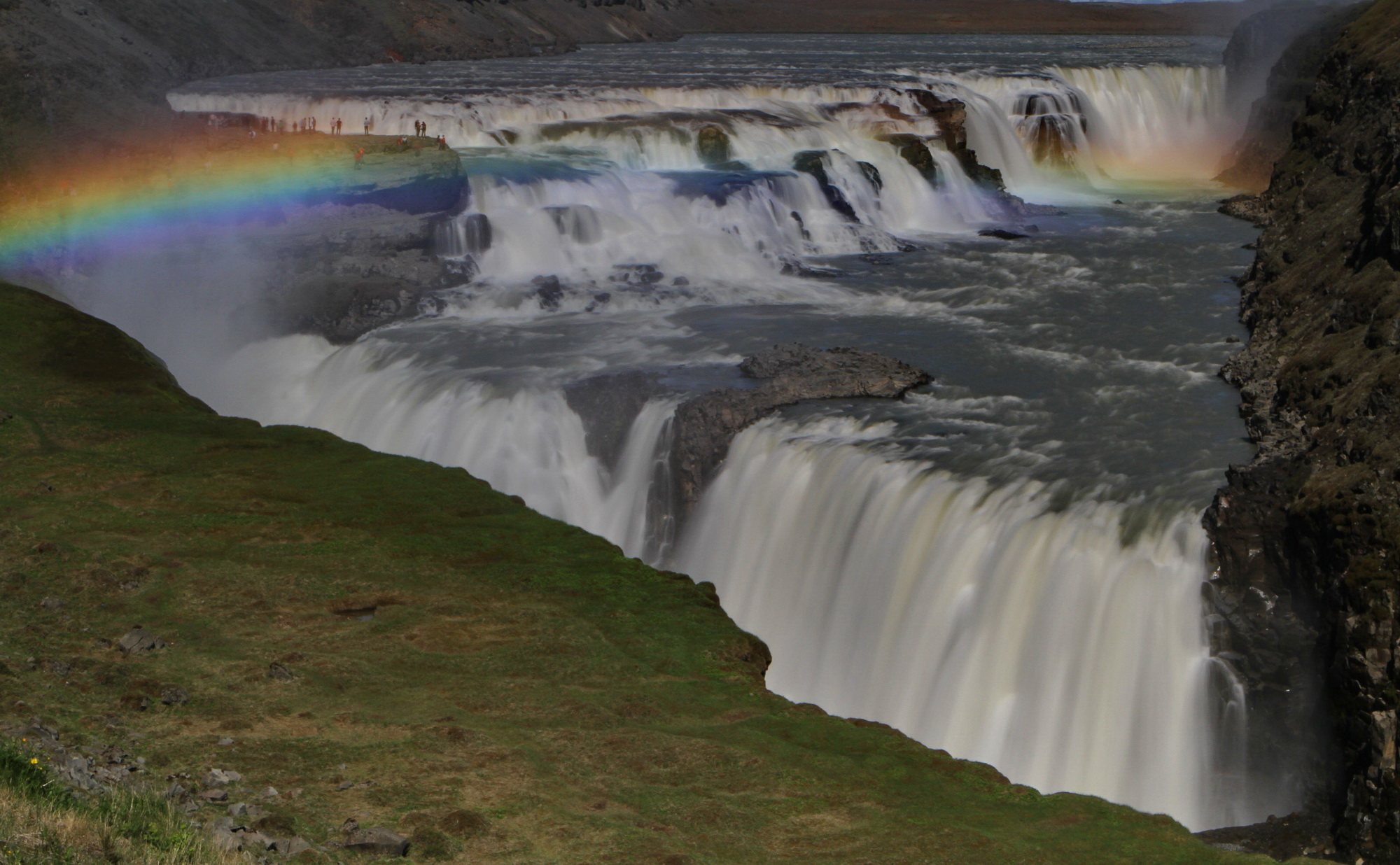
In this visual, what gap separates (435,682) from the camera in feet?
44.8

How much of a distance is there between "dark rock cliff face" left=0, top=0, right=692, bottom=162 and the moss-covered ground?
27.2 m

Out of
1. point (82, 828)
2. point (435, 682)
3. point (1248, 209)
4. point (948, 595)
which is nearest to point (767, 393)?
point (948, 595)

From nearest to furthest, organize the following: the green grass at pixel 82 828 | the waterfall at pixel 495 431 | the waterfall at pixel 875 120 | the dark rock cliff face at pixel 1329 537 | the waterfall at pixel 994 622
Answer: the green grass at pixel 82 828, the dark rock cliff face at pixel 1329 537, the waterfall at pixel 994 622, the waterfall at pixel 495 431, the waterfall at pixel 875 120

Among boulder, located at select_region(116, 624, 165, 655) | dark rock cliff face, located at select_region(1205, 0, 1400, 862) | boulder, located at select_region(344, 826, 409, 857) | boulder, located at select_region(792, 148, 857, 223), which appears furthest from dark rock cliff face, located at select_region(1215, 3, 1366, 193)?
boulder, located at select_region(344, 826, 409, 857)

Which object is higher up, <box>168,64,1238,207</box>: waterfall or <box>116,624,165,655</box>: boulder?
<box>168,64,1238,207</box>: waterfall

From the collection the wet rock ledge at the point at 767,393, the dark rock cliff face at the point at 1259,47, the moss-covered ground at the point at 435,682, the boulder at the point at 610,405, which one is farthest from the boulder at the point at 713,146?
the dark rock cliff face at the point at 1259,47

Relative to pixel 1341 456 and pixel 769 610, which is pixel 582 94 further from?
pixel 1341 456

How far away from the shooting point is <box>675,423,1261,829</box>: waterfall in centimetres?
1672

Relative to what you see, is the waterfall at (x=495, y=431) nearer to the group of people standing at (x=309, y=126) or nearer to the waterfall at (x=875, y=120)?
the group of people standing at (x=309, y=126)

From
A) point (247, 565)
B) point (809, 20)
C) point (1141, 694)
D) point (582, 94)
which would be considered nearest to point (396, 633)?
point (247, 565)

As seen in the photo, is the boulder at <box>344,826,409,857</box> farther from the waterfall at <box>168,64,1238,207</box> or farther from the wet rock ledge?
the waterfall at <box>168,64,1238,207</box>

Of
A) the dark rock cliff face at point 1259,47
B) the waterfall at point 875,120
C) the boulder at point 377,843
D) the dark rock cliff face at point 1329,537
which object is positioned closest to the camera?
the boulder at point 377,843

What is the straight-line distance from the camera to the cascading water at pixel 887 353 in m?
17.6

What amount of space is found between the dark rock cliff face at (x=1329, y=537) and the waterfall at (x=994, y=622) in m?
0.56
